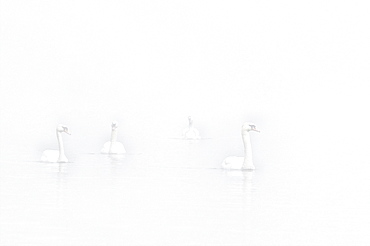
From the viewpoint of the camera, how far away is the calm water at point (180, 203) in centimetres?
2098

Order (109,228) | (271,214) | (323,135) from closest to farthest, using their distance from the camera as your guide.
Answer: (109,228) < (271,214) < (323,135)

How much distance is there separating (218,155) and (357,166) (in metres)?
→ 7.13

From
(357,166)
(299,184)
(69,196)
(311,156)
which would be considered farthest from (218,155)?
(69,196)

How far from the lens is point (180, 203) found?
26.1 meters

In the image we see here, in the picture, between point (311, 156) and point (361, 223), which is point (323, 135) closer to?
point (311, 156)

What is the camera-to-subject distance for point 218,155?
44562 mm

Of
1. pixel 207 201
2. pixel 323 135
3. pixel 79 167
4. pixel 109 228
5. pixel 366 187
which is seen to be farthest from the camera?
pixel 323 135

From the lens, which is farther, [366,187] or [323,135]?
[323,135]

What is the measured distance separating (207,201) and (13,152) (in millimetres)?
18672

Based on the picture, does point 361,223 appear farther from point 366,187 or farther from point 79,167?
point 79,167

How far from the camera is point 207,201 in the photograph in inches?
1049

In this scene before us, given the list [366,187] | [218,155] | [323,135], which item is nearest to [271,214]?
[366,187]

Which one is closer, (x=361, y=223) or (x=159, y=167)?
(x=361, y=223)

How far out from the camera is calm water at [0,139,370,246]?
21.0m
